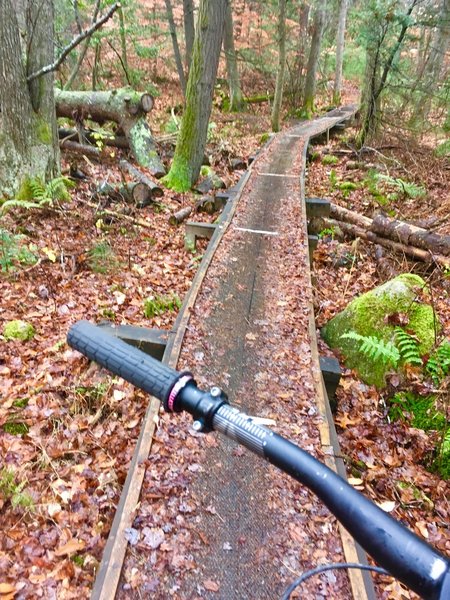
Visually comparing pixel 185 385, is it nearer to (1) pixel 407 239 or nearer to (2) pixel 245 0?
(1) pixel 407 239

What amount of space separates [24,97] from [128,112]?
13.8 ft

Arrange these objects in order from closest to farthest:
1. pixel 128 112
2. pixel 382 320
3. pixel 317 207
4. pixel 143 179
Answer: pixel 382 320
pixel 317 207
pixel 143 179
pixel 128 112

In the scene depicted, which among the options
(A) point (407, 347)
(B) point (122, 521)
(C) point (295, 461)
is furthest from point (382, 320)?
(C) point (295, 461)

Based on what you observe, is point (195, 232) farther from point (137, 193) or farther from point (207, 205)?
point (137, 193)

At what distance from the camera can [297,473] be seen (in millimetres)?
1039

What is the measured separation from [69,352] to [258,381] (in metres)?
2.28

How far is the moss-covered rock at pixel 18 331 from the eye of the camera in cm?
457

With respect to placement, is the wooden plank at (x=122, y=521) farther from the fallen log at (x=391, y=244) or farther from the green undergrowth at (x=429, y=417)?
the fallen log at (x=391, y=244)

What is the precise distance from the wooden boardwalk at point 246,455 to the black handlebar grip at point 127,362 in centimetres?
156

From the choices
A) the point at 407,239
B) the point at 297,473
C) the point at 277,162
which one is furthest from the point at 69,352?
the point at 277,162

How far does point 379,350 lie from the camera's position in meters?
4.16

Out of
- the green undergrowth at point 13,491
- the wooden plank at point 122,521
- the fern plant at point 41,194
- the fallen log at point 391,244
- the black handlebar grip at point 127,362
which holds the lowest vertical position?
the green undergrowth at point 13,491

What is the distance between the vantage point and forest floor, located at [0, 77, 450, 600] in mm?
2822

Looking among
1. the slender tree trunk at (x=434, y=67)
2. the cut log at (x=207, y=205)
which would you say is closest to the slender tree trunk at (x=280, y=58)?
the slender tree trunk at (x=434, y=67)
